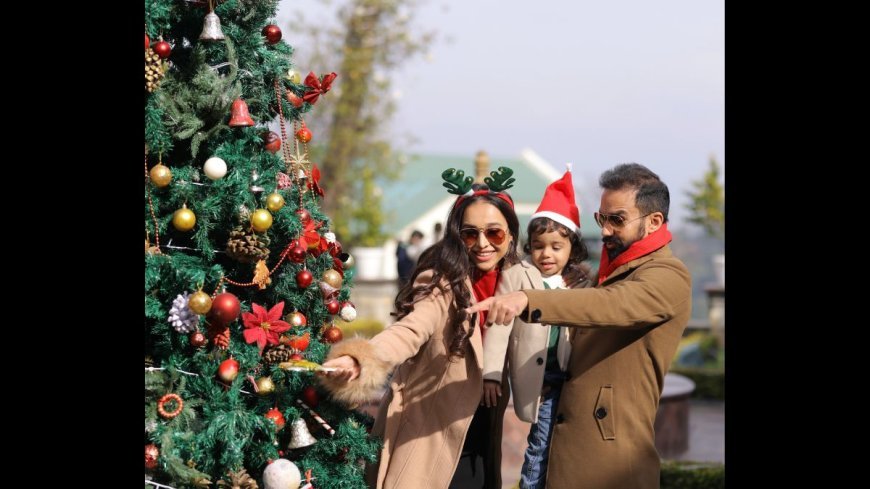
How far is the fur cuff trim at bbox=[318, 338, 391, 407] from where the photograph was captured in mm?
3197

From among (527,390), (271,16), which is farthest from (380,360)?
(271,16)

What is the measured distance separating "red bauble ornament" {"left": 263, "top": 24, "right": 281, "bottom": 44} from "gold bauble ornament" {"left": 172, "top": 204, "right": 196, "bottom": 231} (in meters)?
0.76

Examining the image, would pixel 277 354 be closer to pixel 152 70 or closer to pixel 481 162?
pixel 152 70

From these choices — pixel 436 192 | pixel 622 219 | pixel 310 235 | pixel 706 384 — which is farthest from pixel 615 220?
pixel 436 192

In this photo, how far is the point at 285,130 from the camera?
3600 mm

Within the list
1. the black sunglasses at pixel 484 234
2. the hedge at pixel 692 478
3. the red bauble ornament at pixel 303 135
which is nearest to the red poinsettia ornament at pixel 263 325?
the red bauble ornament at pixel 303 135

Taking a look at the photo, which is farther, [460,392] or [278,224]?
[460,392]

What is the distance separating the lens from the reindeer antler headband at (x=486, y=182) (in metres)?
3.80

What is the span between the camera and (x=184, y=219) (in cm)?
305

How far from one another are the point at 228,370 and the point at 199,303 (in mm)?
299

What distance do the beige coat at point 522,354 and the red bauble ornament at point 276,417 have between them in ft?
2.67
